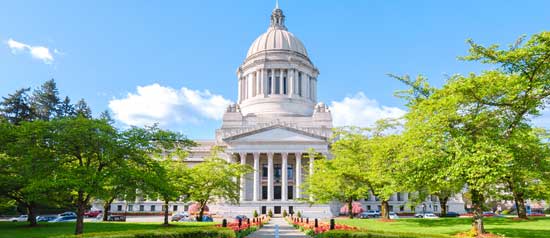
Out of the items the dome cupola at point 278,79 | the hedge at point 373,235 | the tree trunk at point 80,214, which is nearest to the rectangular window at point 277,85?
the dome cupola at point 278,79

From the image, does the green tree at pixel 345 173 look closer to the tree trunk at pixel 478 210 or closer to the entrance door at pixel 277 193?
the tree trunk at pixel 478 210

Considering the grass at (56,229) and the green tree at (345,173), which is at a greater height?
the green tree at (345,173)

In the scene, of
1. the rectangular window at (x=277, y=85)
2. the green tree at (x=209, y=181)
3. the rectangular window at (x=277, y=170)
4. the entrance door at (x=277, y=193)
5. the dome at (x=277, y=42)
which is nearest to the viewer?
the green tree at (x=209, y=181)

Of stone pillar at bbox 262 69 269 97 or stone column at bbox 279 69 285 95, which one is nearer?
stone column at bbox 279 69 285 95

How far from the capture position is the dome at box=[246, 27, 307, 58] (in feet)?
312

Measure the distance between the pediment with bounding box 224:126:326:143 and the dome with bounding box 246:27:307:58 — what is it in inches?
1049

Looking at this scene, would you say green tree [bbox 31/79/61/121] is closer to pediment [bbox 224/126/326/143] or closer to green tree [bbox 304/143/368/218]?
pediment [bbox 224/126/326/143]

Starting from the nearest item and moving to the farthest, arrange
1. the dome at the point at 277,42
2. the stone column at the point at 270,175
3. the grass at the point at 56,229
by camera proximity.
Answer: the grass at the point at 56,229 → the stone column at the point at 270,175 → the dome at the point at 277,42

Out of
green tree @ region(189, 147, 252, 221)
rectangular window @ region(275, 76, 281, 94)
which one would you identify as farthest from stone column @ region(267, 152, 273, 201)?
green tree @ region(189, 147, 252, 221)

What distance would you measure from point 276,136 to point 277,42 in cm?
2976

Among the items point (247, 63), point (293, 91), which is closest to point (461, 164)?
point (293, 91)

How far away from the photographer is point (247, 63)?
3770 inches

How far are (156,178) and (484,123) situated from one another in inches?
750

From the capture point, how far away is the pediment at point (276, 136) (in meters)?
73.8
